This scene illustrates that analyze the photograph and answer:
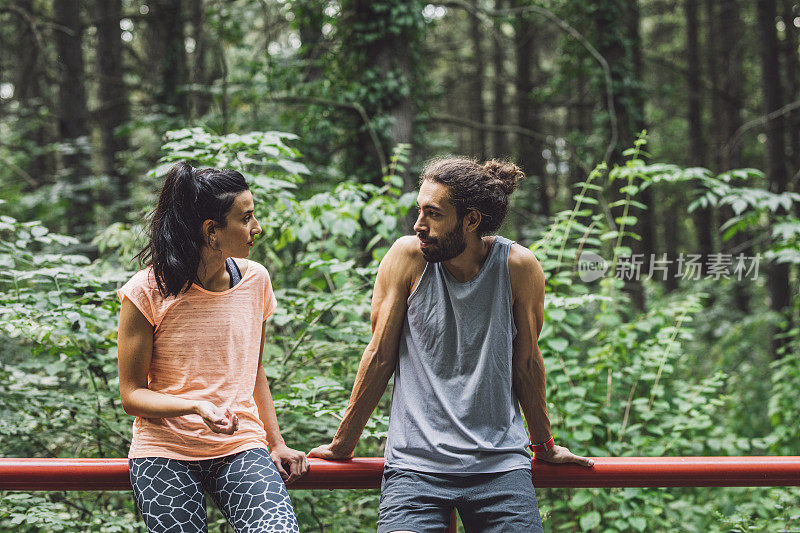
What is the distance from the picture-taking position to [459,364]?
7.18 ft

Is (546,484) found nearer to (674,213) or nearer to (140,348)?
(140,348)

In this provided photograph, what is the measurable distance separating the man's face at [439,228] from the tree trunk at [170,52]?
8609 millimetres

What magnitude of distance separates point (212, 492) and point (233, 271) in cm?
68

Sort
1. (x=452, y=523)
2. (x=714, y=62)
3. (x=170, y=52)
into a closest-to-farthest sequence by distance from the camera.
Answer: (x=452, y=523), (x=170, y=52), (x=714, y=62)

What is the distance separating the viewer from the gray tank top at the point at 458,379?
6.95 ft

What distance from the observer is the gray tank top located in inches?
83.4

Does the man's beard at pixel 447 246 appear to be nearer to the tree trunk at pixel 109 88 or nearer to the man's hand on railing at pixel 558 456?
the man's hand on railing at pixel 558 456

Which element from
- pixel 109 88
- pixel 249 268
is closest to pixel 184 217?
pixel 249 268

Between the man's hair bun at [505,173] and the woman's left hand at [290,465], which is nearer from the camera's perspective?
the woman's left hand at [290,465]

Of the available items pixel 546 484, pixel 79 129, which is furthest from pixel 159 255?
pixel 79 129

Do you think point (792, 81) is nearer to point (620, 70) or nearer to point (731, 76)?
point (731, 76)

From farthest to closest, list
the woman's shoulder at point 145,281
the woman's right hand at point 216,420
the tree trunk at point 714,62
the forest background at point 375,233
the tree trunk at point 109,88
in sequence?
1. the tree trunk at point 714,62
2. the tree trunk at point 109,88
3. the forest background at point 375,233
4. the woman's shoulder at point 145,281
5. the woman's right hand at point 216,420

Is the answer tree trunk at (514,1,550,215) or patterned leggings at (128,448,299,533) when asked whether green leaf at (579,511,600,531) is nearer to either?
patterned leggings at (128,448,299,533)

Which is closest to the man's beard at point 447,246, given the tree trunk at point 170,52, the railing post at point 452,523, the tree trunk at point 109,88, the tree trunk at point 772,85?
the railing post at point 452,523
